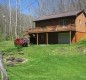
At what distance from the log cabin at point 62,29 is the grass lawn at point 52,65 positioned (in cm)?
1176

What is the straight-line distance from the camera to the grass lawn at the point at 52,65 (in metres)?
20.8

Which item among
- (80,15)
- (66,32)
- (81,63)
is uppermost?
(80,15)

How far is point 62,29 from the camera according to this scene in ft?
157

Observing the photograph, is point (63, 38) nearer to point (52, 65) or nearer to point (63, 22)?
point (63, 22)

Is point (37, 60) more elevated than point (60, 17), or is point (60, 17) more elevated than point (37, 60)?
point (60, 17)

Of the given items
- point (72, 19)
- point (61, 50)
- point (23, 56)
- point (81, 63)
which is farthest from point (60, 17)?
point (81, 63)

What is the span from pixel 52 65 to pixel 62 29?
21.4 m

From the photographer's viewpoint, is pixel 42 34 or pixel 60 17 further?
pixel 42 34

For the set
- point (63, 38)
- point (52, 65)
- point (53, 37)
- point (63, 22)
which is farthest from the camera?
point (53, 37)

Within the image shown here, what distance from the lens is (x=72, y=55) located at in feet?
111

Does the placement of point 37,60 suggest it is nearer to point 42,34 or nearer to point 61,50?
point 61,50

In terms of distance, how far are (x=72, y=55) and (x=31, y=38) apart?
20.9 meters

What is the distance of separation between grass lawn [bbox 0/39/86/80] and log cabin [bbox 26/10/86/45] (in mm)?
11755

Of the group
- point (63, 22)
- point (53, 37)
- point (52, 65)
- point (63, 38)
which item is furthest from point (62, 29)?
point (52, 65)
